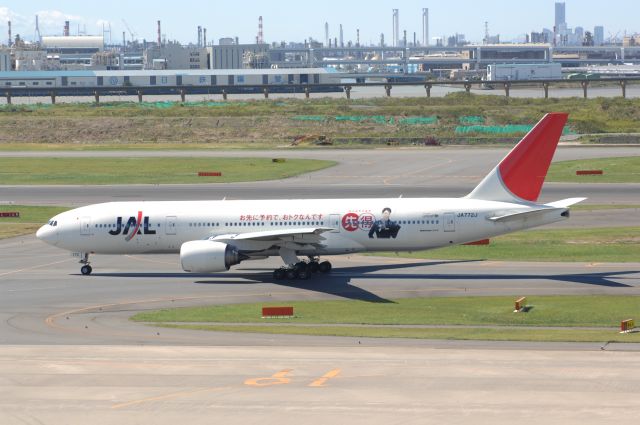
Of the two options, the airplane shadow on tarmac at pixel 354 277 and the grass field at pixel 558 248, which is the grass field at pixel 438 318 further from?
the grass field at pixel 558 248

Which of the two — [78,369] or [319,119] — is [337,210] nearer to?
[78,369]

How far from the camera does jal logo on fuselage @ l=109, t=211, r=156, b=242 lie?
54.0m

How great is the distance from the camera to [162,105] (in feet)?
614

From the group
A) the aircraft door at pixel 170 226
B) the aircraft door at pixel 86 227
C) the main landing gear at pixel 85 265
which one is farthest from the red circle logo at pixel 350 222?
the main landing gear at pixel 85 265

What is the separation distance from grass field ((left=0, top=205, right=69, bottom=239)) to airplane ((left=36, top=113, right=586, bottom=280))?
18.7m

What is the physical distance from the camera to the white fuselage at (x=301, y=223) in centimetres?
5166

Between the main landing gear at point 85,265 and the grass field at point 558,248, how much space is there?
17031mm

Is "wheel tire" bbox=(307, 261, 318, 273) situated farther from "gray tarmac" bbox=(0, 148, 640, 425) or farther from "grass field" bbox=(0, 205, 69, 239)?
"grass field" bbox=(0, 205, 69, 239)

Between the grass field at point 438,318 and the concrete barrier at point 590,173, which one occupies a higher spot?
the concrete barrier at point 590,173

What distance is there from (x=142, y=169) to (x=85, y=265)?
50607mm

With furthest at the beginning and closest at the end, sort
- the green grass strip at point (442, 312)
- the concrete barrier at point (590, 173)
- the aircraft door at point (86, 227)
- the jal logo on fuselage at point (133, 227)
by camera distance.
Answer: the concrete barrier at point (590, 173)
the aircraft door at point (86, 227)
the jal logo on fuselage at point (133, 227)
the green grass strip at point (442, 312)

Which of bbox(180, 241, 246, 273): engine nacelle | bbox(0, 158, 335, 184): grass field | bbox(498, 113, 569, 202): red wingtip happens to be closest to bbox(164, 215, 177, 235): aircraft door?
bbox(180, 241, 246, 273): engine nacelle

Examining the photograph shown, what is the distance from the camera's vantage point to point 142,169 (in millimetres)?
105062

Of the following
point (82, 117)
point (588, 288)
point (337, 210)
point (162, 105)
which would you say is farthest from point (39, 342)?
point (162, 105)
